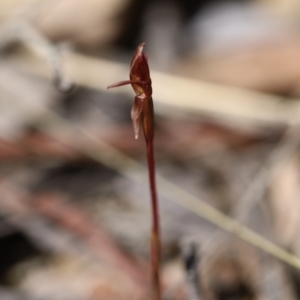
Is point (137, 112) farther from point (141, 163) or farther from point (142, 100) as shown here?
point (141, 163)

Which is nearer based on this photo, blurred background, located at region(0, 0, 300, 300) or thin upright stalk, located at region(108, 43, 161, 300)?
thin upright stalk, located at region(108, 43, 161, 300)

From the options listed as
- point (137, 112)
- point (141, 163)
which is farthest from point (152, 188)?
point (141, 163)

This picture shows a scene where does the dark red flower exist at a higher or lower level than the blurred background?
higher

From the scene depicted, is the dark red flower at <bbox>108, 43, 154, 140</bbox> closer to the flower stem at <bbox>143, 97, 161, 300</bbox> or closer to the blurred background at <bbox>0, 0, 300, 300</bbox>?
the flower stem at <bbox>143, 97, 161, 300</bbox>

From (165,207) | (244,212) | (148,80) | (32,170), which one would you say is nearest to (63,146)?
(32,170)

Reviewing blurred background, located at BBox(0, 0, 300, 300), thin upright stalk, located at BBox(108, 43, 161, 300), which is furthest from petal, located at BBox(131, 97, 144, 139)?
blurred background, located at BBox(0, 0, 300, 300)

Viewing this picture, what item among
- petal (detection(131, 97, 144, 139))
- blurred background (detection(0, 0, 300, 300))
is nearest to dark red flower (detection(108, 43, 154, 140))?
petal (detection(131, 97, 144, 139))

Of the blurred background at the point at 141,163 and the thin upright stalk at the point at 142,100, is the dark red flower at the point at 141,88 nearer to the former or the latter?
the thin upright stalk at the point at 142,100

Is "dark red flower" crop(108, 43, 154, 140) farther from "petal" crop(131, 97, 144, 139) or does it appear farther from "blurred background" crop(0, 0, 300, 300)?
"blurred background" crop(0, 0, 300, 300)
